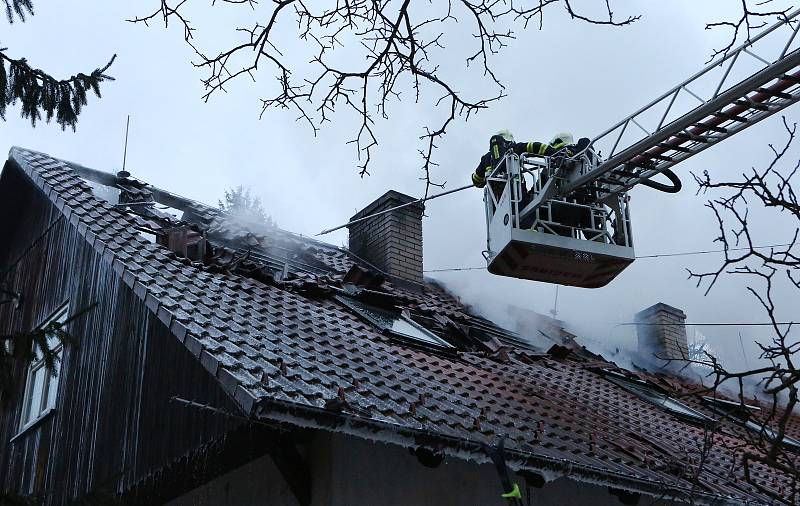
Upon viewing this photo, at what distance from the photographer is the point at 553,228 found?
35.0 ft

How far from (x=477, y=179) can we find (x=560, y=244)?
1674 millimetres

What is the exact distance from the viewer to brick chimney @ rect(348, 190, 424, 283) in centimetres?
1285

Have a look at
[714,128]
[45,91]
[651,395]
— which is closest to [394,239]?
[651,395]

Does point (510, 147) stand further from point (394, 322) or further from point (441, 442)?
point (441, 442)

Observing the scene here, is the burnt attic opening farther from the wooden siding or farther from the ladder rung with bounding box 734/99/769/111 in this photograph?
the ladder rung with bounding box 734/99/769/111

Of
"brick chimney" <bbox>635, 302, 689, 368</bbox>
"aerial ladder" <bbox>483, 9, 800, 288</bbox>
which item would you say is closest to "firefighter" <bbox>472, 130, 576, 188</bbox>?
"aerial ladder" <bbox>483, 9, 800, 288</bbox>

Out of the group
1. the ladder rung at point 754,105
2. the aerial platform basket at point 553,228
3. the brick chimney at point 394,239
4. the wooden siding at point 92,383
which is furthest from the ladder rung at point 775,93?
the wooden siding at point 92,383

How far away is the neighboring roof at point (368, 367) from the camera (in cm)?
591

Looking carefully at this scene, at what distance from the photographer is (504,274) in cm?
1066

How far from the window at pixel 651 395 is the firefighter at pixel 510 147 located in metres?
2.79

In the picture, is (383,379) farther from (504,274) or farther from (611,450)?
(504,274)

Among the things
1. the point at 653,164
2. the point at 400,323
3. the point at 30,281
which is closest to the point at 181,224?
the point at 30,281

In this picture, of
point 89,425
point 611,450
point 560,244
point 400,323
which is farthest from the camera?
point 560,244

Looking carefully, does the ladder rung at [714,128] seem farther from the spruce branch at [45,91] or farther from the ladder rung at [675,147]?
the spruce branch at [45,91]
